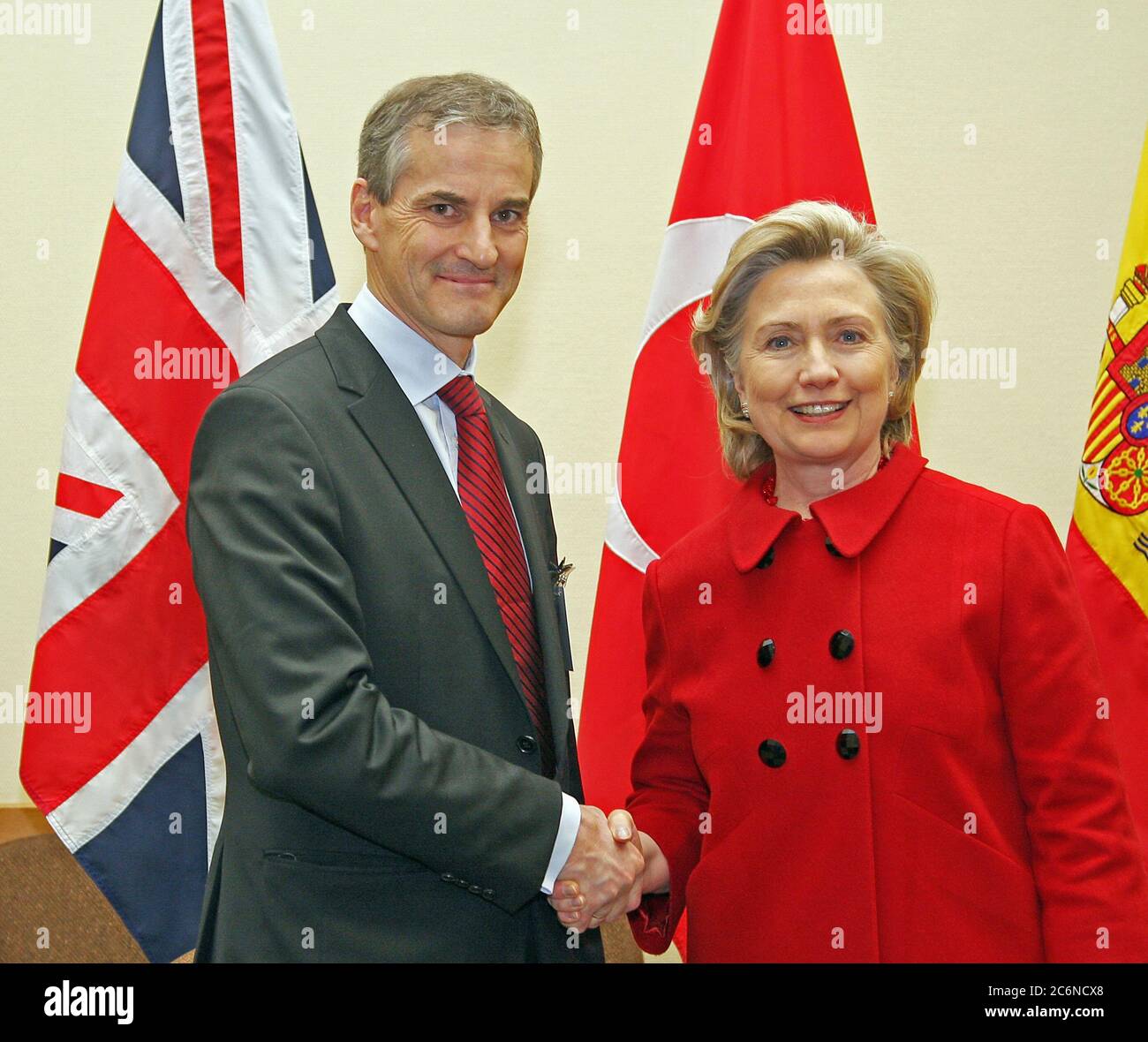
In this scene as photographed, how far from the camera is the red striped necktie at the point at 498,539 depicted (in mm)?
1986

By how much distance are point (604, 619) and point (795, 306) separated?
1.25 metres

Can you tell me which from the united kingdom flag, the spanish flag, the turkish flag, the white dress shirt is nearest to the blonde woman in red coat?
the white dress shirt

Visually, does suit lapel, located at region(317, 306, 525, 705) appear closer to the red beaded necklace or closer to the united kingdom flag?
the red beaded necklace

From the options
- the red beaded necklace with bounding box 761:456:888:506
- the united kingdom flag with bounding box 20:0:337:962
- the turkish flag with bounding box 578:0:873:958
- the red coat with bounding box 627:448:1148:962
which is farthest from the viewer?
the turkish flag with bounding box 578:0:873:958

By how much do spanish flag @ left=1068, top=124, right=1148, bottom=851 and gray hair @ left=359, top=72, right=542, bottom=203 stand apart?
1.61 m

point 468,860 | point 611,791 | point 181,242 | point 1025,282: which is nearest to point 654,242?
point 1025,282

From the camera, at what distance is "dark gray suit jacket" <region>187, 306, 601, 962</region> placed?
1717 millimetres

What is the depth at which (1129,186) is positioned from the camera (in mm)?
3619

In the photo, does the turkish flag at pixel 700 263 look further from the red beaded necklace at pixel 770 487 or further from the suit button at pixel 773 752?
the suit button at pixel 773 752

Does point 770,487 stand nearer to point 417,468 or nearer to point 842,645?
point 842,645

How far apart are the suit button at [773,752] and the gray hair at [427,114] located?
1122 millimetres

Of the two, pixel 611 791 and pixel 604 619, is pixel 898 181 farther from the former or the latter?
pixel 611 791

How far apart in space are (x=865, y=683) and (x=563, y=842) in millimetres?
547

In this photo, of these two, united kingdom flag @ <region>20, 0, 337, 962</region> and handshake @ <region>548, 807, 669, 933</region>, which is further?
united kingdom flag @ <region>20, 0, 337, 962</region>
